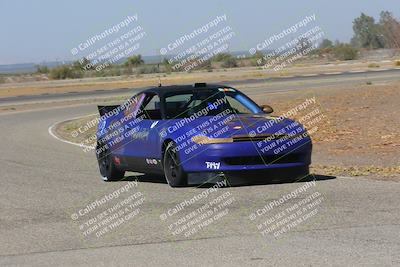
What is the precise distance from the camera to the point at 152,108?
11305 millimetres

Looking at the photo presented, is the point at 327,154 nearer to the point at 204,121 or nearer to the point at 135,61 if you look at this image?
the point at 204,121

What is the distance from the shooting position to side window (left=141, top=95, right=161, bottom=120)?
36.4 ft

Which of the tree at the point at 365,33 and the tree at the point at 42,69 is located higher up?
the tree at the point at 42,69

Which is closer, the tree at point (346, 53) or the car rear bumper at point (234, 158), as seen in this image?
the car rear bumper at point (234, 158)

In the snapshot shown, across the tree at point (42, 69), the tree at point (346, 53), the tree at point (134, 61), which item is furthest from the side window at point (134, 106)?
the tree at point (42, 69)

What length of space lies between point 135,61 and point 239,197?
128m

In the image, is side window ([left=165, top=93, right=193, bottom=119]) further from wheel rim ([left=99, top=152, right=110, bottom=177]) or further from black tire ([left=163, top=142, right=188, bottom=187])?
wheel rim ([left=99, top=152, right=110, bottom=177])

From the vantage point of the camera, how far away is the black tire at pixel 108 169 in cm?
1177

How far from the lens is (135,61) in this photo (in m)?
136

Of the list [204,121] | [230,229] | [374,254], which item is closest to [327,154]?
[204,121]

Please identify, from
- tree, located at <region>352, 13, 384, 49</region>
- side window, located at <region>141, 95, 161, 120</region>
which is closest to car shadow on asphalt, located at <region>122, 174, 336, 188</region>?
side window, located at <region>141, 95, 161, 120</region>

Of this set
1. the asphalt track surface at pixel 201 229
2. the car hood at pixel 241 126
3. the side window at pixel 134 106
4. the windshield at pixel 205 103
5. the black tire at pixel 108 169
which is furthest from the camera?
the black tire at pixel 108 169

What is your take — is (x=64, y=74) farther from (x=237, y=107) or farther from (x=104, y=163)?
(x=237, y=107)

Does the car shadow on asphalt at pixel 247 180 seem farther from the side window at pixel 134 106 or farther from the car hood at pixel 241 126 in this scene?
the side window at pixel 134 106
